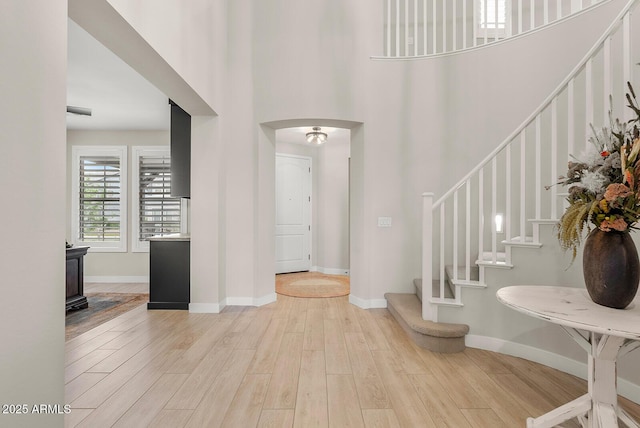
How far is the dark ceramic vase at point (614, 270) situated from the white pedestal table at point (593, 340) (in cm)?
6

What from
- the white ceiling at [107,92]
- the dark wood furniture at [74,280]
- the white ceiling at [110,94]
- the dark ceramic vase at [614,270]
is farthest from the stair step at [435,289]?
the dark wood furniture at [74,280]

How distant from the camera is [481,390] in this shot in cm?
227

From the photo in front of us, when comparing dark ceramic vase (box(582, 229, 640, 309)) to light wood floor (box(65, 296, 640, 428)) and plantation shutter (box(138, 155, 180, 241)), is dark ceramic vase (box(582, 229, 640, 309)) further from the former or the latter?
plantation shutter (box(138, 155, 180, 241))

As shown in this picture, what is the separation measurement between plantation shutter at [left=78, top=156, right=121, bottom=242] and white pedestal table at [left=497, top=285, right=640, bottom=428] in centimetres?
661

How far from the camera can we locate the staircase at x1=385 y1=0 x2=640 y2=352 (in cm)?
242

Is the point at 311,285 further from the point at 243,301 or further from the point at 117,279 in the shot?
the point at 117,279

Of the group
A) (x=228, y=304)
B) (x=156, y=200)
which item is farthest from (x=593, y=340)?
(x=156, y=200)

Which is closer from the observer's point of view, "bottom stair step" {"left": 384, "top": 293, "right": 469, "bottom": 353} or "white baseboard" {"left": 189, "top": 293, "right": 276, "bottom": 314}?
"bottom stair step" {"left": 384, "top": 293, "right": 469, "bottom": 353}

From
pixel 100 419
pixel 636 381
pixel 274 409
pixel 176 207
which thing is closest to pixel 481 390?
pixel 636 381

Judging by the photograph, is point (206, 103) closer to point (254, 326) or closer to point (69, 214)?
point (254, 326)

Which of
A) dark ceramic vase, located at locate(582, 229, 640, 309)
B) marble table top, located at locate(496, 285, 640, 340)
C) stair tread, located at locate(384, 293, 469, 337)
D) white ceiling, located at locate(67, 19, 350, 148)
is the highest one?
white ceiling, located at locate(67, 19, 350, 148)

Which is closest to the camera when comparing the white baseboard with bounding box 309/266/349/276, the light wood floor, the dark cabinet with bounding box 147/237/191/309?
the light wood floor

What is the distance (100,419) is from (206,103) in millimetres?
2962

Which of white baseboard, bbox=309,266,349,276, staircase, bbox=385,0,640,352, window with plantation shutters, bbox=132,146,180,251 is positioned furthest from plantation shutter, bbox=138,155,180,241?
staircase, bbox=385,0,640,352
